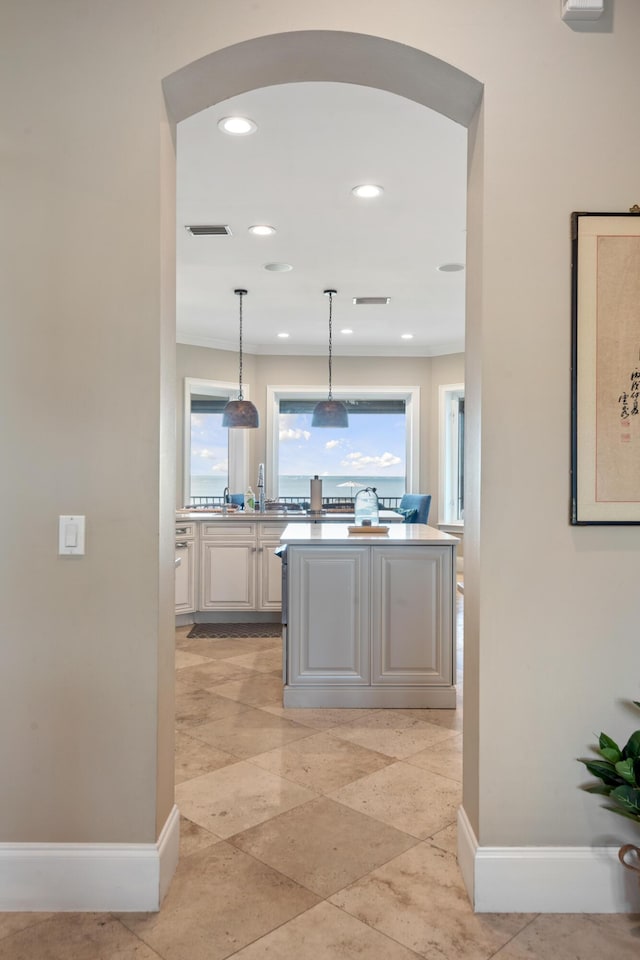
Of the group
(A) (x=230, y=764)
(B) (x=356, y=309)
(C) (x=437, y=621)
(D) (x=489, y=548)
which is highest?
(B) (x=356, y=309)

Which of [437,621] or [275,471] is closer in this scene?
[437,621]

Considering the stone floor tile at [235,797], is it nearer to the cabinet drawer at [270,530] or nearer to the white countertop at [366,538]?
the white countertop at [366,538]

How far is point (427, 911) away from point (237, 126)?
124 inches

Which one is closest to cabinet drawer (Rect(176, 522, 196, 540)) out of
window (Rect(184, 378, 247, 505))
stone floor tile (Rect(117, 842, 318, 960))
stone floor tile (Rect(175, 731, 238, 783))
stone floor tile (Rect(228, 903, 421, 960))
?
window (Rect(184, 378, 247, 505))

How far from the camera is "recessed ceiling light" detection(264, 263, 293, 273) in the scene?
523 cm

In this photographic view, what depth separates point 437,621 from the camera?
3773mm

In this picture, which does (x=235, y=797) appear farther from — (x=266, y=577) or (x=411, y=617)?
(x=266, y=577)

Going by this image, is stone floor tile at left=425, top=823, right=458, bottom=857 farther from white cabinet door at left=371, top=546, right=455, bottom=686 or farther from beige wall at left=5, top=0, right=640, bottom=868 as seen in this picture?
white cabinet door at left=371, top=546, right=455, bottom=686

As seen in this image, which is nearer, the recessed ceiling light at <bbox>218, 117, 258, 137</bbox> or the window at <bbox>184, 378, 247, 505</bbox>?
the recessed ceiling light at <bbox>218, 117, 258, 137</bbox>

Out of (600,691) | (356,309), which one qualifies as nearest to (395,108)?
(600,691)

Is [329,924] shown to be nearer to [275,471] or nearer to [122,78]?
[122,78]

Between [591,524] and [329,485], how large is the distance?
695cm

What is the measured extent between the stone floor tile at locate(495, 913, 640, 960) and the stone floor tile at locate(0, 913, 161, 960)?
96cm

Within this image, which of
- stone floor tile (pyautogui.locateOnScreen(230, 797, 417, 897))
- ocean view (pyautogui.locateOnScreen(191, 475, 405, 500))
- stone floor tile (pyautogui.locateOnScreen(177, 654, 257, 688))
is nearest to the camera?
stone floor tile (pyautogui.locateOnScreen(230, 797, 417, 897))
